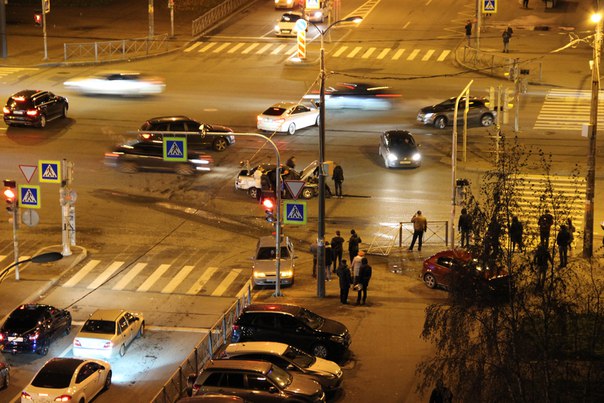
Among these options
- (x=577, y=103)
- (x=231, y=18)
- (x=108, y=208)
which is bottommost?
(x=108, y=208)

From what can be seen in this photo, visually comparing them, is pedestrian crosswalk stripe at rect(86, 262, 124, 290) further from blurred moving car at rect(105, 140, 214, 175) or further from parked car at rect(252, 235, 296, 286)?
blurred moving car at rect(105, 140, 214, 175)

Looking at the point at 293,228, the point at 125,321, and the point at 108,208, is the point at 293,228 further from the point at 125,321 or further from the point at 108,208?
the point at 125,321

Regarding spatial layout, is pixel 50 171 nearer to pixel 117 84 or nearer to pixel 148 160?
pixel 148 160

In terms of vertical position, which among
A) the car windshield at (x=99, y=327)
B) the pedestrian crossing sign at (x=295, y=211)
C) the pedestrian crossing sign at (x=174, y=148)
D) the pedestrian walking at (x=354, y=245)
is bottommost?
the car windshield at (x=99, y=327)

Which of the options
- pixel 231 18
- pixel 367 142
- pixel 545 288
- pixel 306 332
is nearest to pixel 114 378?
pixel 306 332

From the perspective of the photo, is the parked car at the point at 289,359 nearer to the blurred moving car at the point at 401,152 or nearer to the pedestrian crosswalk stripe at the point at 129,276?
the pedestrian crosswalk stripe at the point at 129,276

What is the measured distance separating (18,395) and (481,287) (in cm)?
1387

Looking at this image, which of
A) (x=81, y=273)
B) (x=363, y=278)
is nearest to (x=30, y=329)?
(x=81, y=273)

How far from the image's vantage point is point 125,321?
3180 centimetres

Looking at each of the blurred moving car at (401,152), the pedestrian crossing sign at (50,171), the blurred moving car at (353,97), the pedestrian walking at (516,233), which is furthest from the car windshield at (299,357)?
the blurred moving car at (353,97)

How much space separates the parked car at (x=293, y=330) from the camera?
Result: 30.0 meters

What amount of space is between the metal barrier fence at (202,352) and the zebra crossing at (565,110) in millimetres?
24982

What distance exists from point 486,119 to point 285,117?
34.2 ft

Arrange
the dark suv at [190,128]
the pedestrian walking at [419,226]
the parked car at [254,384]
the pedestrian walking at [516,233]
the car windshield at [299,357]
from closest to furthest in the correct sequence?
the pedestrian walking at [516,233], the parked car at [254,384], the car windshield at [299,357], the pedestrian walking at [419,226], the dark suv at [190,128]
